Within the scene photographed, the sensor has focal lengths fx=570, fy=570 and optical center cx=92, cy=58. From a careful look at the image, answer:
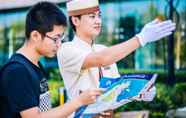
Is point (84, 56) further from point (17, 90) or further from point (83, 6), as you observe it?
point (17, 90)

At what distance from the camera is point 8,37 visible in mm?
6512

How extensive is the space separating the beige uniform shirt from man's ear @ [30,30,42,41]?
23.5 inches

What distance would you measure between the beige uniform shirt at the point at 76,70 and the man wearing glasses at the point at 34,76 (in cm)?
52

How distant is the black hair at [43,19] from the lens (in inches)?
104

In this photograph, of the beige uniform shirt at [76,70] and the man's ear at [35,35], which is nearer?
the man's ear at [35,35]

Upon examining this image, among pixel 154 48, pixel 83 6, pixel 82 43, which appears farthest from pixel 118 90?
pixel 154 48

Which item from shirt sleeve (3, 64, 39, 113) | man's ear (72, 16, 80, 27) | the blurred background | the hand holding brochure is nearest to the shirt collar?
man's ear (72, 16, 80, 27)

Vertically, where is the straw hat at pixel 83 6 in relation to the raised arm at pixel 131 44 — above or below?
above

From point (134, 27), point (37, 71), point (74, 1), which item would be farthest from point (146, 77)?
point (134, 27)

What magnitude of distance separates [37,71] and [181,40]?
11.8ft

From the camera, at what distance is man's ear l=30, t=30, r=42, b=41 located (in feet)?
8.65

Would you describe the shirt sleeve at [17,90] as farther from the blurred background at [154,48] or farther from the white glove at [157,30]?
the blurred background at [154,48]

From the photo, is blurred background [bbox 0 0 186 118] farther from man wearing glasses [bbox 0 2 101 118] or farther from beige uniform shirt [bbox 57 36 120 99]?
man wearing glasses [bbox 0 2 101 118]

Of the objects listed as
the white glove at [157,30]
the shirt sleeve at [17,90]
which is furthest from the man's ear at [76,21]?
the shirt sleeve at [17,90]
